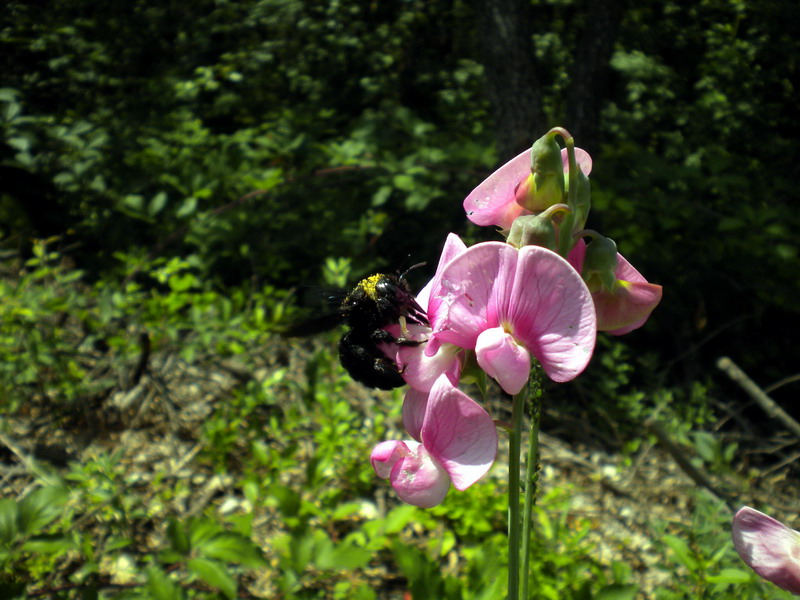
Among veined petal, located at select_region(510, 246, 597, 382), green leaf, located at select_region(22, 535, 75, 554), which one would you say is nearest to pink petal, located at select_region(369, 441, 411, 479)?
veined petal, located at select_region(510, 246, 597, 382)

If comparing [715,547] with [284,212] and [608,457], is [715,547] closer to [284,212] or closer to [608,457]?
[608,457]

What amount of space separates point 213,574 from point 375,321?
2.16ft

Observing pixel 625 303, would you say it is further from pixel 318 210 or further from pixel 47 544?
pixel 318 210

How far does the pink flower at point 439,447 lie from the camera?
746mm

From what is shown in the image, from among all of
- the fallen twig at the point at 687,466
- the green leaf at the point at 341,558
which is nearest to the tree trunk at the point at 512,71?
the fallen twig at the point at 687,466

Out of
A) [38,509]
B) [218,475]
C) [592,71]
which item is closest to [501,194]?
[38,509]

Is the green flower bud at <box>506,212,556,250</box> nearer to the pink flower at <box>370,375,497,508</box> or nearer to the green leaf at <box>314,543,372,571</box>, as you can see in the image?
the pink flower at <box>370,375,497,508</box>

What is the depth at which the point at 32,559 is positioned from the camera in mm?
1745

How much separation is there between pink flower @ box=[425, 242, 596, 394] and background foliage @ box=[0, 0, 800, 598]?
0.69m

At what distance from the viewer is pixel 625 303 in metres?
0.81

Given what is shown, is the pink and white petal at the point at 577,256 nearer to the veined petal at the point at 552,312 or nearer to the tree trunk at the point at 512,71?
the veined petal at the point at 552,312

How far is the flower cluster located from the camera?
2.38 ft

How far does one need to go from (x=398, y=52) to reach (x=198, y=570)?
12.2 feet

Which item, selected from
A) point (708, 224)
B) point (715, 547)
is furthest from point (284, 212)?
point (715, 547)
